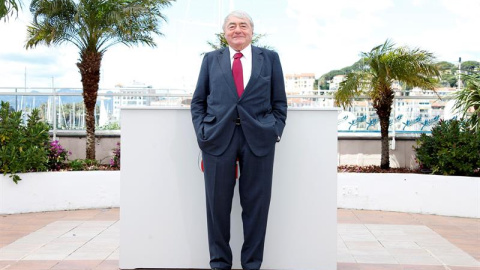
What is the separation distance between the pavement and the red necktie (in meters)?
1.65

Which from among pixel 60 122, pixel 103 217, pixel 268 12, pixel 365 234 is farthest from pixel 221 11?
pixel 365 234

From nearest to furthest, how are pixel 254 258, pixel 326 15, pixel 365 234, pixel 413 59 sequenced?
pixel 254 258
pixel 365 234
pixel 413 59
pixel 326 15

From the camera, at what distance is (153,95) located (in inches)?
389

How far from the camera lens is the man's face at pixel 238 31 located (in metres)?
3.72

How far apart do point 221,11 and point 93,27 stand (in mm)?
4716

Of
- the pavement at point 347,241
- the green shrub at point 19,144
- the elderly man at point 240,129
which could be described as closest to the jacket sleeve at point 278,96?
the elderly man at point 240,129

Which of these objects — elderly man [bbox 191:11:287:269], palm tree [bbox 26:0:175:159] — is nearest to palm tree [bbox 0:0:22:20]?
palm tree [bbox 26:0:175:159]

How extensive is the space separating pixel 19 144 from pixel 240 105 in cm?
448

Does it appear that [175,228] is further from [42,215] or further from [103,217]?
[42,215]

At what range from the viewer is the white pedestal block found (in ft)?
13.1

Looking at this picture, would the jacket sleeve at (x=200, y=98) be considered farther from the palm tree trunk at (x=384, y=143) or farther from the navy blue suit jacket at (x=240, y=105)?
the palm tree trunk at (x=384, y=143)

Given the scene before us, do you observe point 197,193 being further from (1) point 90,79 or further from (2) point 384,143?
(1) point 90,79

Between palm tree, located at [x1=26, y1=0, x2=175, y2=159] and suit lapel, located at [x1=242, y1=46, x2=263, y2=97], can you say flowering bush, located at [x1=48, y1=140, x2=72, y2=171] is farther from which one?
suit lapel, located at [x1=242, y1=46, x2=263, y2=97]

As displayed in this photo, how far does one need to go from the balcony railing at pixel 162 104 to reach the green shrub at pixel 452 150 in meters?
1.23
